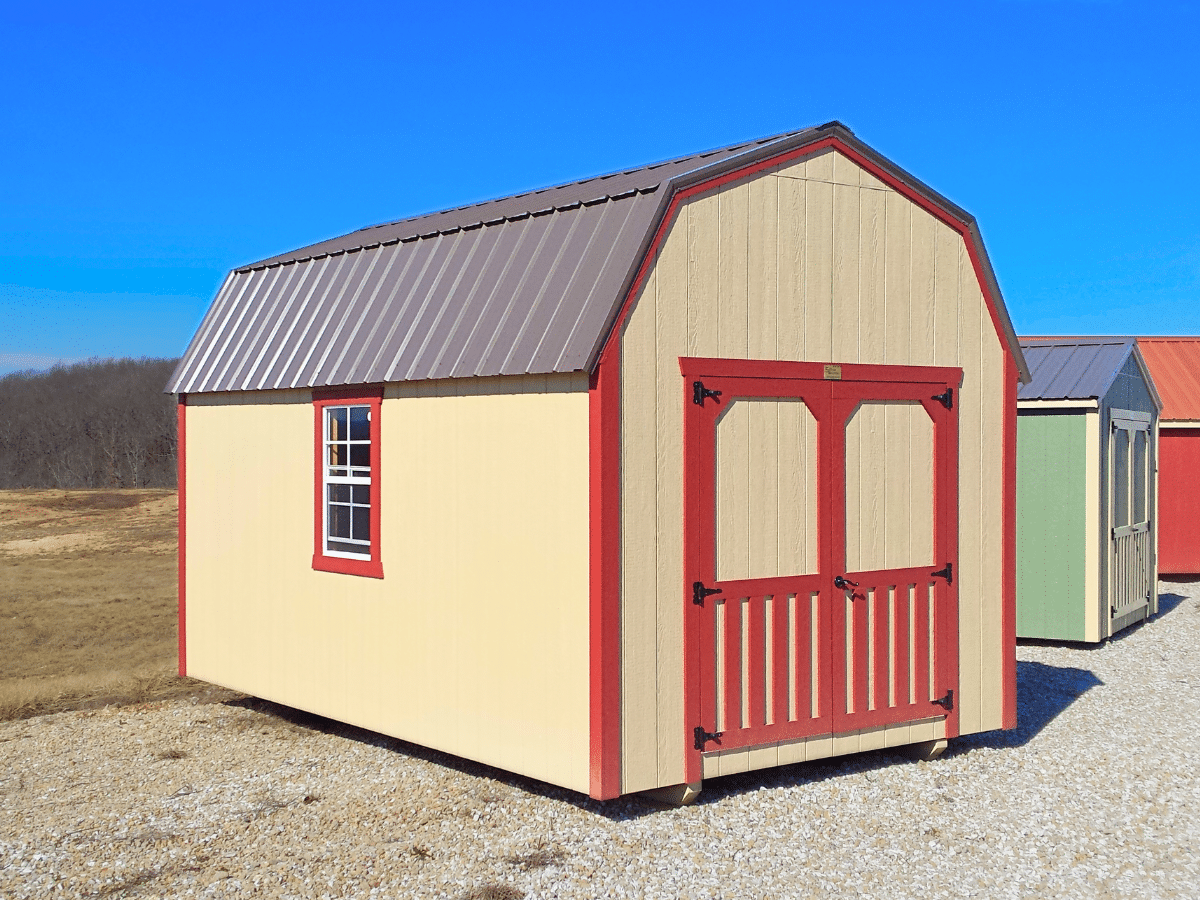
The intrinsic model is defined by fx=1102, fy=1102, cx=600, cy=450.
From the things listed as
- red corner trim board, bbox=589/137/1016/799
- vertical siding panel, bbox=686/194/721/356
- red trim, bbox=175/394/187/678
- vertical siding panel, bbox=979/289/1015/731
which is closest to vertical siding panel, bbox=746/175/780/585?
vertical siding panel, bbox=686/194/721/356

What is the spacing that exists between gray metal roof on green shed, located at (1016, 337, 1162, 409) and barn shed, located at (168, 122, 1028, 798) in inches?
163

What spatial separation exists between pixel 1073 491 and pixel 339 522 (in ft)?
26.3

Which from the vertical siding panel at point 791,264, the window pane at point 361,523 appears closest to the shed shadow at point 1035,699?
the vertical siding panel at point 791,264

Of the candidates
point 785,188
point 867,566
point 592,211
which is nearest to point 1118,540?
point 867,566

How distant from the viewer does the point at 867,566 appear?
23.4ft

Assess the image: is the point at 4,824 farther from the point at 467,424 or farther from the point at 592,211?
the point at 592,211

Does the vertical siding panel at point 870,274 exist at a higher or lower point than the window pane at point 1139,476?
higher

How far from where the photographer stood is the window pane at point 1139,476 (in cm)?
1357

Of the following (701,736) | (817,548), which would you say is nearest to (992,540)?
(817,548)

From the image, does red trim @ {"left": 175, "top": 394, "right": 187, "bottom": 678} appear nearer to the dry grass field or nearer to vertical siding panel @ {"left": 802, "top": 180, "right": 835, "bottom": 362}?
the dry grass field

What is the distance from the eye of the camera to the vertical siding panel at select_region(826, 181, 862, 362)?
7.09m

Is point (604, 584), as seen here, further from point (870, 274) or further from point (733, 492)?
point (870, 274)

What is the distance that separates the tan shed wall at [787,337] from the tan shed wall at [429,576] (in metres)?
0.36

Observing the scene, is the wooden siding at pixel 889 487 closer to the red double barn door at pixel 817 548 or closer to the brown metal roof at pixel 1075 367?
the red double barn door at pixel 817 548
